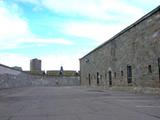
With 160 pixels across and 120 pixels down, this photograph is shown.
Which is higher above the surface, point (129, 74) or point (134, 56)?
point (134, 56)

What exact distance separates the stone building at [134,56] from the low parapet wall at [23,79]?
14897 mm

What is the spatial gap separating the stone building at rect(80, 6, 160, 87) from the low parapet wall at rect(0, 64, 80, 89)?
586 inches

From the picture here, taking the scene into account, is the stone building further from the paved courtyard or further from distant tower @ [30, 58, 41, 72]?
distant tower @ [30, 58, 41, 72]

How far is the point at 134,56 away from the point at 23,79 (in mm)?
47936

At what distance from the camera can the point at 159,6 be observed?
31.1 meters

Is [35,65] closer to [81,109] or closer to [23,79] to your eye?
[23,79]

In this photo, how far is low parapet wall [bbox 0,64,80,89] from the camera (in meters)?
60.6

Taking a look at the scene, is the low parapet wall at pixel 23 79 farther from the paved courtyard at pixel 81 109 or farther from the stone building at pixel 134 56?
the paved courtyard at pixel 81 109

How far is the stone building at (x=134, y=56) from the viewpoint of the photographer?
107 feet

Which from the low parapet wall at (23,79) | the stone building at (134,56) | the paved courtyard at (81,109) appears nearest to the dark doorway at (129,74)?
the stone building at (134,56)

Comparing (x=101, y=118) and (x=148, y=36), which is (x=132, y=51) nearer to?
(x=148, y=36)

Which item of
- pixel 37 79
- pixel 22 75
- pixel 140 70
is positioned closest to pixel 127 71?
pixel 140 70

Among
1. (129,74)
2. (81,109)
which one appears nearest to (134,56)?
(129,74)

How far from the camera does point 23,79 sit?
83.3 m
